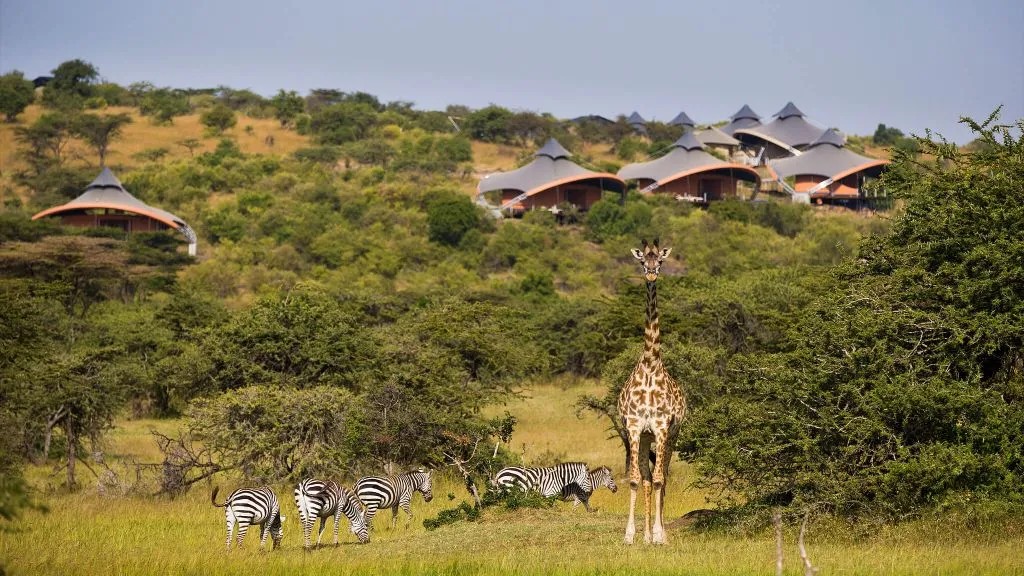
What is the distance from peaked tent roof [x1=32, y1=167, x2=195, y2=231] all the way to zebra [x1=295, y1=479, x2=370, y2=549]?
179 feet

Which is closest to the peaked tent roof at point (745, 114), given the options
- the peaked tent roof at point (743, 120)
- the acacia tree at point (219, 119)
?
the peaked tent roof at point (743, 120)

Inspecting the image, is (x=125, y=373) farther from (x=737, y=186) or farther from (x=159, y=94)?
(x=159, y=94)

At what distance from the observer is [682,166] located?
86.9m

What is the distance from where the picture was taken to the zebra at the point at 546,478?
746 inches

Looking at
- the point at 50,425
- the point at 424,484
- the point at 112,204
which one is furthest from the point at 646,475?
the point at 112,204

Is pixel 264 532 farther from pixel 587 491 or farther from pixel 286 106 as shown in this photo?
pixel 286 106

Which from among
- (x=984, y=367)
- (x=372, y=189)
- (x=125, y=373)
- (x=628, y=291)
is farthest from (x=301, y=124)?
(x=984, y=367)

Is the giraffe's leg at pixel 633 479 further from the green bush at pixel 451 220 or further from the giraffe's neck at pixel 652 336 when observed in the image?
the green bush at pixel 451 220

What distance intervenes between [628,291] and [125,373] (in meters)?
16.5

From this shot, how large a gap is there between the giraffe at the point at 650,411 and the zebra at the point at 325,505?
367 centimetres

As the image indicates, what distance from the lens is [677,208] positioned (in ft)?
262

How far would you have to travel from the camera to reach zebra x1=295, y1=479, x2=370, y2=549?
15789mm

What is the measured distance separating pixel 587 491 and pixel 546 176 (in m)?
64.2

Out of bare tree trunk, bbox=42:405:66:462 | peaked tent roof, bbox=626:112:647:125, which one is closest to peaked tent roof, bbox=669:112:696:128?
peaked tent roof, bbox=626:112:647:125
